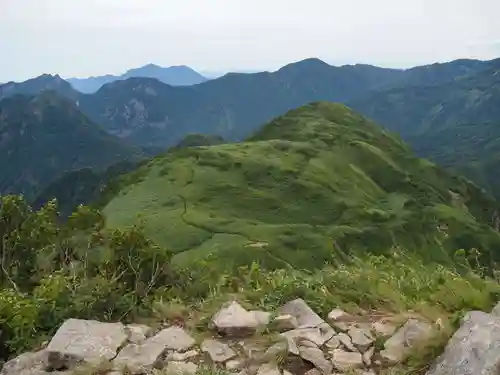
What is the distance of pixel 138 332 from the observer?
6.90 meters

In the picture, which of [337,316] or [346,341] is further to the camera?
[337,316]

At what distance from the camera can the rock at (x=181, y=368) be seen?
5.60 m

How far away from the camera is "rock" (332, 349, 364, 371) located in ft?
19.7

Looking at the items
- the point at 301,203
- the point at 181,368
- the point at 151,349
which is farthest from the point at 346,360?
the point at 301,203

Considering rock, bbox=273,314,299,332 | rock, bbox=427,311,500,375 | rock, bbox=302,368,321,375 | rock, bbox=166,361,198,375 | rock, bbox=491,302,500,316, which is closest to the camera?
rock, bbox=427,311,500,375

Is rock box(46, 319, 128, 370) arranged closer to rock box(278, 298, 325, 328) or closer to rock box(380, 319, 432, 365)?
rock box(278, 298, 325, 328)

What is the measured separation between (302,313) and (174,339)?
64.7 inches

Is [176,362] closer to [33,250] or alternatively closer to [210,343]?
[210,343]

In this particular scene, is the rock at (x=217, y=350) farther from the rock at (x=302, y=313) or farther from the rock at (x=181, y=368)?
A: the rock at (x=302, y=313)

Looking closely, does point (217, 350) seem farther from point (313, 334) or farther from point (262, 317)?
point (313, 334)

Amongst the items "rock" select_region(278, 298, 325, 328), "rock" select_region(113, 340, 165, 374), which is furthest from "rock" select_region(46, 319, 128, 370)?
"rock" select_region(278, 298, 325, 328)

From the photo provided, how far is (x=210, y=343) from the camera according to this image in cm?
650

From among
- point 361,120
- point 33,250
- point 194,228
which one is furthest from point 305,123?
point 33,250

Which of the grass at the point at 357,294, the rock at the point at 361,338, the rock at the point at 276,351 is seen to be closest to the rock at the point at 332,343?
the rock at the point at 361,338
